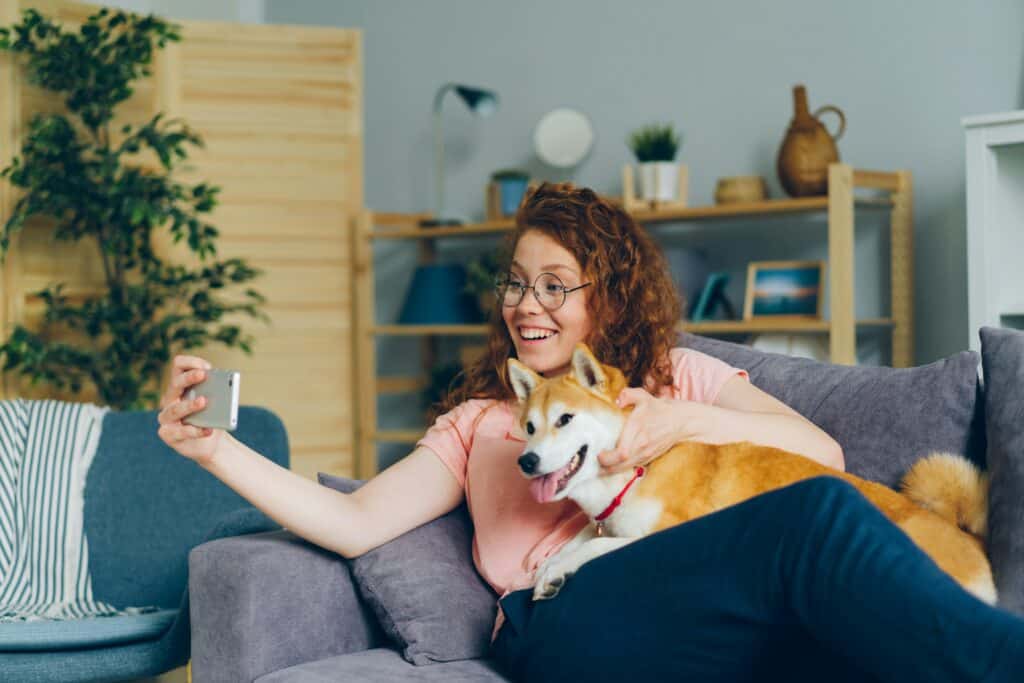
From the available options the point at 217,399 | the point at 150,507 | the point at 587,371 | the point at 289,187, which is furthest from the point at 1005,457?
the point at 289,187

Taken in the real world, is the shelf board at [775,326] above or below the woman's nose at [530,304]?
below

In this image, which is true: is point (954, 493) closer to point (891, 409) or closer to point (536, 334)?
point (891, 409)

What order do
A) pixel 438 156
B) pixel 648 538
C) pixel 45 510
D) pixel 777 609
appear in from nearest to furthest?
pixel 777 609 → pixel 648 538 → pixel 45 510 → pixel 438 156

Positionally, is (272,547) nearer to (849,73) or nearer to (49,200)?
(49,200)

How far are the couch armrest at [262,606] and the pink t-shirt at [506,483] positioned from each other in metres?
0.23

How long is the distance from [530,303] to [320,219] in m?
2.66

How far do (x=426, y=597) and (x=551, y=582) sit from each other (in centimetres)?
29

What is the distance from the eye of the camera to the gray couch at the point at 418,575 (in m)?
1.62

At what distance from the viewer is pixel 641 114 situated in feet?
13.4

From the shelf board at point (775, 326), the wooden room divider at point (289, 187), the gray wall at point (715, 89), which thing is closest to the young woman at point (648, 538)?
the shelf board at point (775, 326)

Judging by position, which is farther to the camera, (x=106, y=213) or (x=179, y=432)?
(x=106, y=213)

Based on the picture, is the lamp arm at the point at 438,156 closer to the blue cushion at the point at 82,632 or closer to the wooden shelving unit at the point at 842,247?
the wooden shelving unit at the point at 842,247

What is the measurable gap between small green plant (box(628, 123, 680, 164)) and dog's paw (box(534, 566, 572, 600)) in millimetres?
2403

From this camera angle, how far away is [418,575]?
1750 mm
